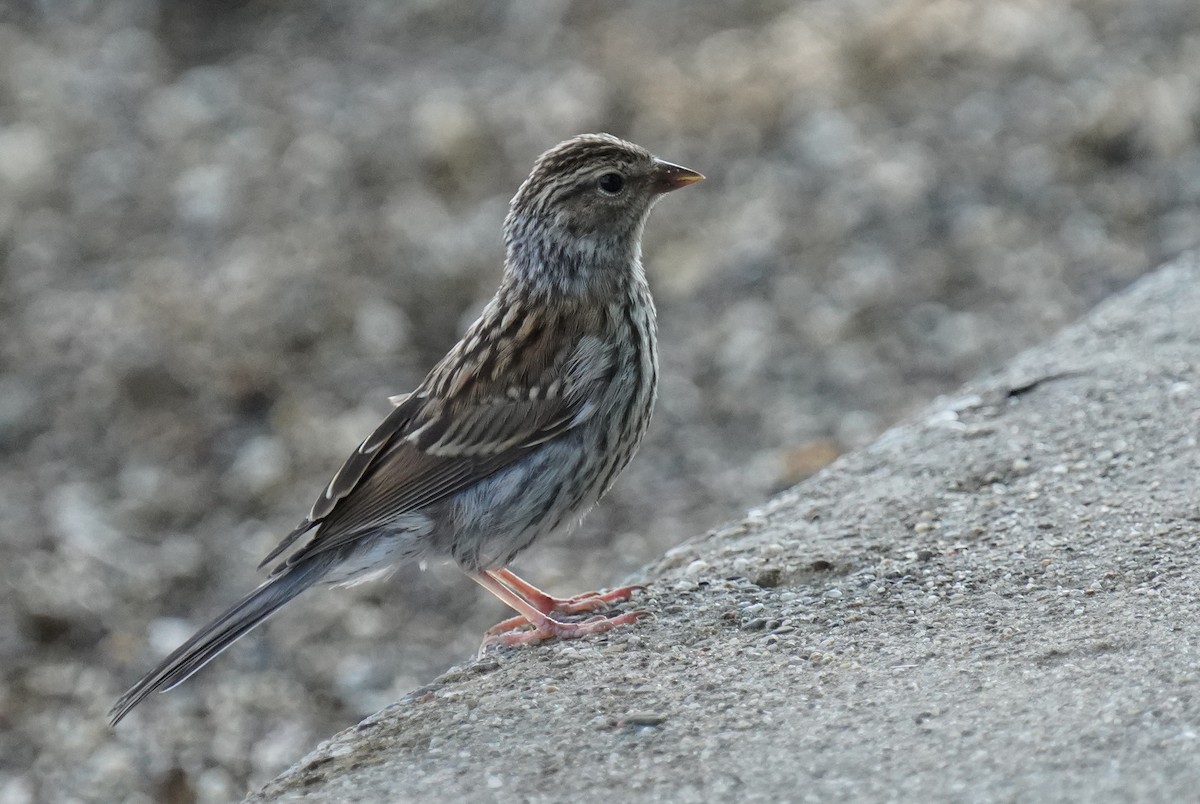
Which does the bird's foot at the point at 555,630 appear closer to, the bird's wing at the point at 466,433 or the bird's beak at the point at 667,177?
the bird's wing at the point at 466,433

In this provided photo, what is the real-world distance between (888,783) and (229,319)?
5822mm

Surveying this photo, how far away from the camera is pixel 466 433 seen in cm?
488

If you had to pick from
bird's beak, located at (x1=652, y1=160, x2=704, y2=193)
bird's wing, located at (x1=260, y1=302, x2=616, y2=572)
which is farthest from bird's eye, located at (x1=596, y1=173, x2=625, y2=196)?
bird's wing, located at (x1=260, y1=302, x2=616, y2=572)

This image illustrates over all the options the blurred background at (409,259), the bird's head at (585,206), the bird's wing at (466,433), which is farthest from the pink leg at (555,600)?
the blurred background at (409,259)

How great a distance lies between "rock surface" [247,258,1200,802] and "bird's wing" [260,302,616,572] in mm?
558

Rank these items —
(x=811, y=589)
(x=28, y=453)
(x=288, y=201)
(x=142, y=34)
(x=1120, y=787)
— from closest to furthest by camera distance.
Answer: (x=1120, y=787) → (x=811, y=589) → (x=28, y=453) → (x=288, y=201) → (x=142, y=34)

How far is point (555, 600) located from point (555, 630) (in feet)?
0.62

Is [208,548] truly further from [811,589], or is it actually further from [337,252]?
[811,589]

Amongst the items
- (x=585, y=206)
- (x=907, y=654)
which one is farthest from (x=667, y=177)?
(x=907, y=654)

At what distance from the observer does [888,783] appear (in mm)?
3371

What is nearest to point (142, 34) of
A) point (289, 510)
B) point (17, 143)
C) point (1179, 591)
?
point (17, 143)

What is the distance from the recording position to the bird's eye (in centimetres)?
525

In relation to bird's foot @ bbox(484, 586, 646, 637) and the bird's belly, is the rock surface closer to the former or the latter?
bird's foot @ bbox(484, 586, 646, 637)

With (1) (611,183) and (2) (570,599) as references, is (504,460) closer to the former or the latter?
(2) (570,599)
